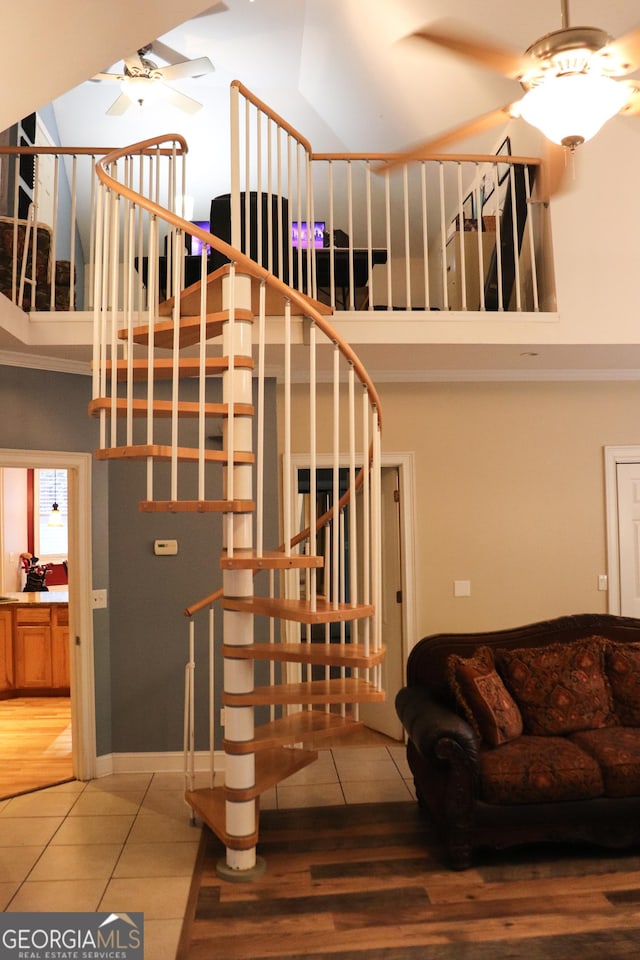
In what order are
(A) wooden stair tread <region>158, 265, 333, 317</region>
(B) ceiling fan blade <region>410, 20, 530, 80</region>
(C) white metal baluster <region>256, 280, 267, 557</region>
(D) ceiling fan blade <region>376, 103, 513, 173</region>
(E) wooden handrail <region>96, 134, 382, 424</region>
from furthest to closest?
(A) wooden stair tread <region>158, 265, 333, 317</region>
(E) wooden handrail <region>96, 134, 382, 424</region>
(C) white metal baluster <region>256, 280, 267, 557</region>
(D) ceiling fan blade <region>376, 103, 513, 173</region>
(B) ceiling fan blade <region>410, 20, 530, 80</region>

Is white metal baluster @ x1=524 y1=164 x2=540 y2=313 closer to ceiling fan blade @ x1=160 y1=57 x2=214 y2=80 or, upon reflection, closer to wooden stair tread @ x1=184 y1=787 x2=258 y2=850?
ceiling fan blade @ x1=160 y1=57 x2=214 y2=80

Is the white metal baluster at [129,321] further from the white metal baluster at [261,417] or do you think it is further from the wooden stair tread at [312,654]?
the wooden stair tread at [312,654]

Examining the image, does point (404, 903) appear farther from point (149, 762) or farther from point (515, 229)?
point (515, 229)

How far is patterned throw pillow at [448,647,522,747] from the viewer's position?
399cm

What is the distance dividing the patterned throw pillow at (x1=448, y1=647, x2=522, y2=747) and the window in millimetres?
5574

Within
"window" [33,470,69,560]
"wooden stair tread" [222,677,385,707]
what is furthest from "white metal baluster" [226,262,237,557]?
"window" [33,470,69,560]

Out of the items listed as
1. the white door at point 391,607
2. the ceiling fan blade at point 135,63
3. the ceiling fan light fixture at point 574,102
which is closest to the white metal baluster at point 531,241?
the white door at point 391,607

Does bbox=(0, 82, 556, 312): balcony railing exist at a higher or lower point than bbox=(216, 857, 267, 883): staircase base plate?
higher

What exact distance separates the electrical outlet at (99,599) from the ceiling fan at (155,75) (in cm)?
345

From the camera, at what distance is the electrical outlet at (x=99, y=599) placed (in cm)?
513

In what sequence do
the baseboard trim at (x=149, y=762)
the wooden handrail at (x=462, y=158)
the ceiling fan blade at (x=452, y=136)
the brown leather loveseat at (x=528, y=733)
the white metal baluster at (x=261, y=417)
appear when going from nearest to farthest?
the ceiling fan blade at (x=452, y=136) < the white metal baluster at (x=261, y=417) < the brown leather loveseat at (x=528, y=733) < the wooden handrail at (x=462, y=158) < the baseboard trim at (x=149, y=762)

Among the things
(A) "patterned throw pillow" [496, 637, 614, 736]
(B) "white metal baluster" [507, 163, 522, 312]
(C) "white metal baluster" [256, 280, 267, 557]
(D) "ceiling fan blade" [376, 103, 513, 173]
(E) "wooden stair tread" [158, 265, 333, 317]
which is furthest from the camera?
(B) "white metal baluster" [507, 163, 522, 312]

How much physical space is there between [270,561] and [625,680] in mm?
2285

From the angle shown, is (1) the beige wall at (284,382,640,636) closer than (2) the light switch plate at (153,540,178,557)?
No
